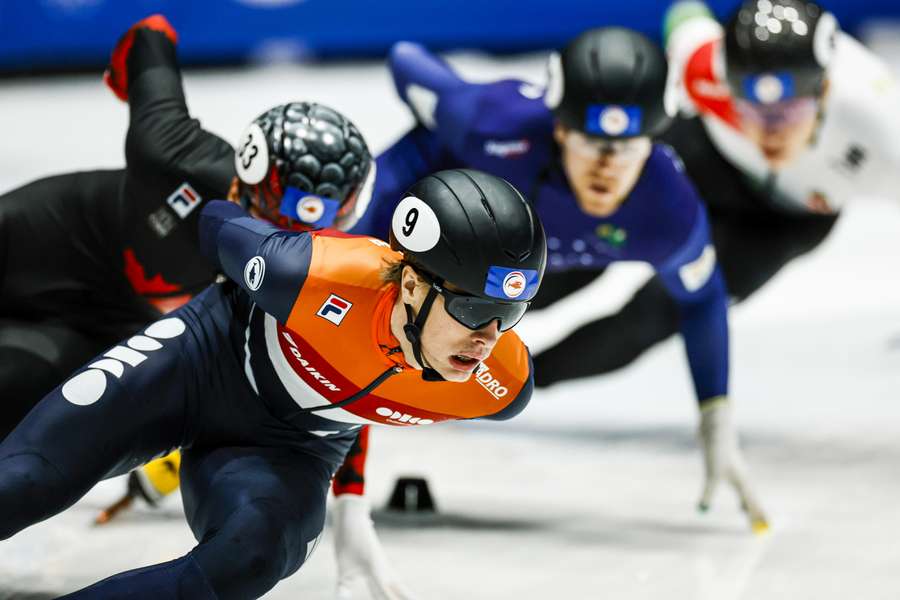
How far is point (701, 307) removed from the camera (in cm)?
514

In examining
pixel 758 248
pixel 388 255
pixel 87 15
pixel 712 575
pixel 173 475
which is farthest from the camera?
pixel 87 15

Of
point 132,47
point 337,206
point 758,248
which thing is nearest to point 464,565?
point 337,206

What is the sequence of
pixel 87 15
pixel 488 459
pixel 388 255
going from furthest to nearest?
1. pixel 87 15
2. pixel 488 459
3. pixel 388 255

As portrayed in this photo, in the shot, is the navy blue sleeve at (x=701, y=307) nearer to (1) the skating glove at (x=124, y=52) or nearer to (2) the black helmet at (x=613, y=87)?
(2) the black helmet at (x=613, y=87)

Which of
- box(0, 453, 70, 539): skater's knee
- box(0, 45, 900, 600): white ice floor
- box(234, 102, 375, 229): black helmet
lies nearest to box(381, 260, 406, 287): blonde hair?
box(234, 102, 375, 229): black helmet

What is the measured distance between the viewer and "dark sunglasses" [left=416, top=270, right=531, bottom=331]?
11.1ft

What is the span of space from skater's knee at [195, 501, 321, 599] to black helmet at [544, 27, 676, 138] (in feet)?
6.23

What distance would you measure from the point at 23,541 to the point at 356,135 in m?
1.59

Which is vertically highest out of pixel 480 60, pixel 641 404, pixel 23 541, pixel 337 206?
pixel 337 206

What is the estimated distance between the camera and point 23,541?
4539mm

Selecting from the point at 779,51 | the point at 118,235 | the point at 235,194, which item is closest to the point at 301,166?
the point at 235,194

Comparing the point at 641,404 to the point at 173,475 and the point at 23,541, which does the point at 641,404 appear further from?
the point at 23,541

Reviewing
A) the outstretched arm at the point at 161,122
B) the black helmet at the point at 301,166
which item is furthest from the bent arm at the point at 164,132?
the black helmet at the point at 301,166

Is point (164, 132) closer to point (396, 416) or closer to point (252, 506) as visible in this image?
point (396, 416)
